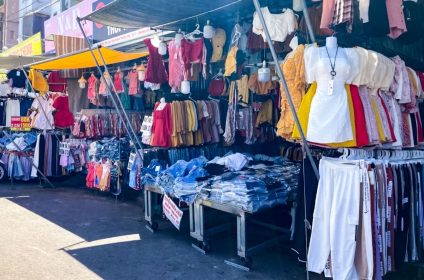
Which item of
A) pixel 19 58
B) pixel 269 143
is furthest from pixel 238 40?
pixel 19 58

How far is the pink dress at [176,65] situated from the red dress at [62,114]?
479 cm

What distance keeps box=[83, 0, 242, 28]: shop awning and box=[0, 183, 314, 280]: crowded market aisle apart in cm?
333

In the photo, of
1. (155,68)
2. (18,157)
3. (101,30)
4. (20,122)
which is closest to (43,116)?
(20,122)

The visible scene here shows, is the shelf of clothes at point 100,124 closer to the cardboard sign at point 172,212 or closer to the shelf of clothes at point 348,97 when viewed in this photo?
the cardboard sign at point 172,212

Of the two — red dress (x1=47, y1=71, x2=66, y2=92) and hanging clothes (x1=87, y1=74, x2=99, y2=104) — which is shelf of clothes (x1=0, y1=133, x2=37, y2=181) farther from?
hanging clothes (x1=87, y1=74, x2=99, y2=104)

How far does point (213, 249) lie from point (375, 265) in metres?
2.36

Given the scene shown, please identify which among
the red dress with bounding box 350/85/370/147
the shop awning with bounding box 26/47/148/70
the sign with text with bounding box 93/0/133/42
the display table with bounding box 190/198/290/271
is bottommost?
the display table with bounding box 190/198/290/271

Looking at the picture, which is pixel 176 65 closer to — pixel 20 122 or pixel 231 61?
pixel 231 61

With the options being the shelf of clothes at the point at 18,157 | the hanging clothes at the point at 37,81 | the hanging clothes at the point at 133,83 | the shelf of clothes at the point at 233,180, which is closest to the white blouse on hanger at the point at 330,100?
the shelf of clothes at the point at 233,180

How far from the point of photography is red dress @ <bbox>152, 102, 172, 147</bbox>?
253 inches

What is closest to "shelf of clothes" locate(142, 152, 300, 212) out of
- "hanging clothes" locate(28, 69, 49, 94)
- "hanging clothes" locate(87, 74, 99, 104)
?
"hanging clothes" locate(87, 74, 99, 104)

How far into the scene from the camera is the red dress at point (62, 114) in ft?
32.0

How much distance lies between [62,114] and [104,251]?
5770 mm

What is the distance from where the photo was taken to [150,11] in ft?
17.7
